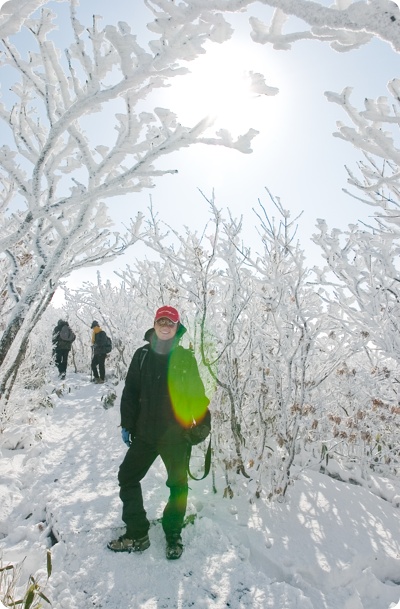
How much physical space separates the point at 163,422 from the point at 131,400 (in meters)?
0.34

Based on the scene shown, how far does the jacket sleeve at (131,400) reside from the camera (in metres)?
2.90

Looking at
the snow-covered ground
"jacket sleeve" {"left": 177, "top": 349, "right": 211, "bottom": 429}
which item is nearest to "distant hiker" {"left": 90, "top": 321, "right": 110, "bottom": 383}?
the snow-covered ground

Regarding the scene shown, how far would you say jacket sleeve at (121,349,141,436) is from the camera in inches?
114

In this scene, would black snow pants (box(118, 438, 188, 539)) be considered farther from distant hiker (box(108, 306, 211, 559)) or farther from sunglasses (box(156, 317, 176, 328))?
sunglasses (box(156, 317, 176, 328))

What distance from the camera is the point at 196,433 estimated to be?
109 inches

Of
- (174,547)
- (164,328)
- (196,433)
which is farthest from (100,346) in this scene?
(174,547)

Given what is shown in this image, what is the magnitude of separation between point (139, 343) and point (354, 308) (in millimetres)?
6283

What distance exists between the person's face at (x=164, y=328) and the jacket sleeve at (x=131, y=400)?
299mm

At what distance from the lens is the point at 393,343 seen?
306 cm

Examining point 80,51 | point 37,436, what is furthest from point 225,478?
point 80,51

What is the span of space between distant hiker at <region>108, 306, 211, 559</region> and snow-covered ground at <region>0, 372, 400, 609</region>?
0.25 meters

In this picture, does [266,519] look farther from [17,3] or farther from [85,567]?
[17,3]

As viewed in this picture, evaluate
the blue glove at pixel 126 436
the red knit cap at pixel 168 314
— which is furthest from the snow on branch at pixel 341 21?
the blue glove at pixel 126 436

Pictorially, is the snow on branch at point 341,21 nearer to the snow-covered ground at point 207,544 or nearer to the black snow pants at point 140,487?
the black snow pants at point 140,487
